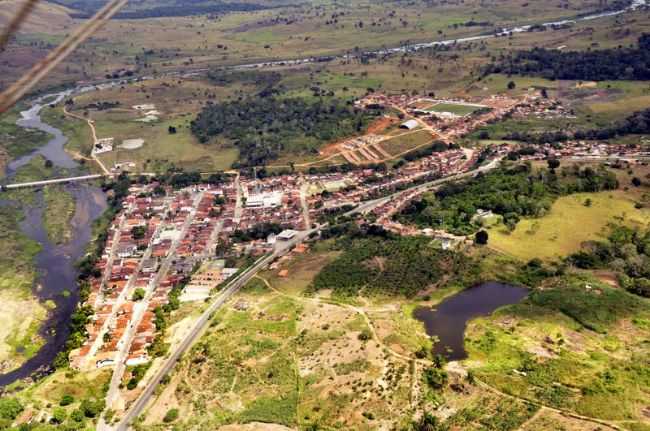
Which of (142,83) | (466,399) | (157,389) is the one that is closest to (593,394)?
(466,399)

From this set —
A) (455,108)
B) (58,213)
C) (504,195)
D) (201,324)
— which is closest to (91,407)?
(201,324)

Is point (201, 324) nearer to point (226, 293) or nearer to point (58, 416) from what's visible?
point (226, 293)

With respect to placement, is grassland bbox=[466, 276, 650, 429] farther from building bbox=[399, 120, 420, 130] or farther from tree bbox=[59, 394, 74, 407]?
building bbox=[399, 120, 420, 130]

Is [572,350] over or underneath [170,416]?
underneath

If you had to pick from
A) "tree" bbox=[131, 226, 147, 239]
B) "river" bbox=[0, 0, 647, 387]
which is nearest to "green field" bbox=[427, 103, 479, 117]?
"river" bbox=[0, 0, 647, 387]

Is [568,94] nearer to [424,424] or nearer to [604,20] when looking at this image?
[604,20]

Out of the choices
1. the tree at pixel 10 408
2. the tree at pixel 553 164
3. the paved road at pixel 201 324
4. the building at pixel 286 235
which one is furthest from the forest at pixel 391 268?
the tree at pixel 10 408

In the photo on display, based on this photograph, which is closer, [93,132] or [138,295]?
[138,295]

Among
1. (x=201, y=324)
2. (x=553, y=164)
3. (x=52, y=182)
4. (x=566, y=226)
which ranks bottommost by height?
(x=201, y=324)
